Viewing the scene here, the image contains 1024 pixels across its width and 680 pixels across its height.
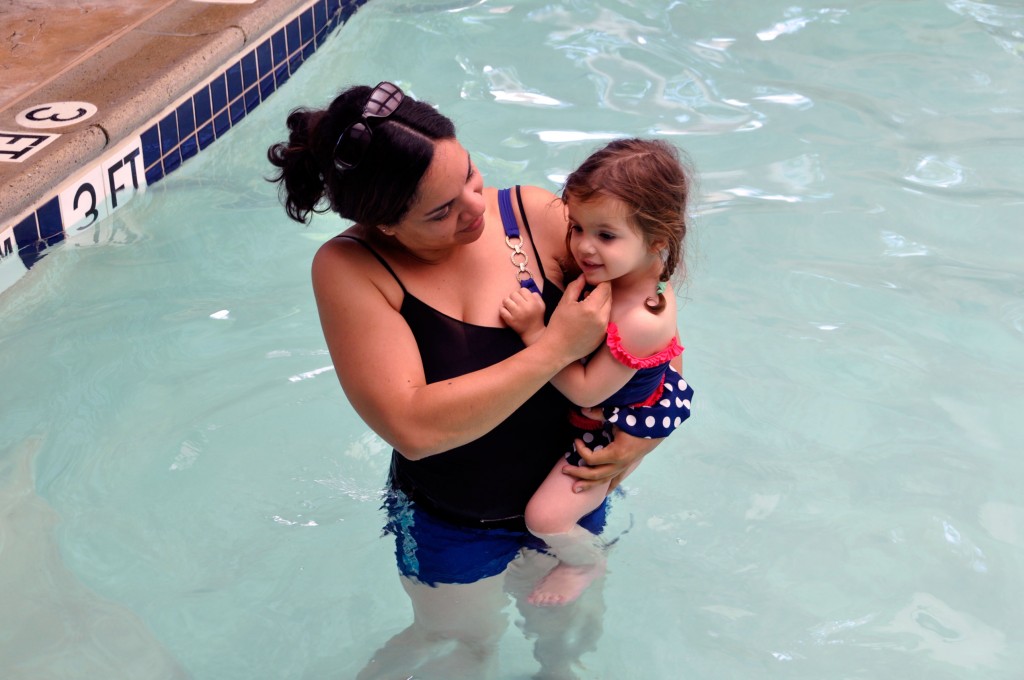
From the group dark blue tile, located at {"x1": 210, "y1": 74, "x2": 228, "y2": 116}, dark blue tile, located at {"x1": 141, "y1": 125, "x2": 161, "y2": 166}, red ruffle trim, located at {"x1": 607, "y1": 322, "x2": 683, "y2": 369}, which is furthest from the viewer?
dark blue tile, located at {"x1": 210, "y1": 74, "x2": 228, "y2": 116}

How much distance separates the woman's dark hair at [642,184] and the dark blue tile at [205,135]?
10.7ft

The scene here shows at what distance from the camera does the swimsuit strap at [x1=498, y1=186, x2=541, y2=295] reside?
2.21 metres

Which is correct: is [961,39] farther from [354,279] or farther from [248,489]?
[354,279]

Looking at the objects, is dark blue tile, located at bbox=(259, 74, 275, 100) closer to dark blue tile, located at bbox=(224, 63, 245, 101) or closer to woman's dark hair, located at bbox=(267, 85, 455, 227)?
dark blue tile, located at bbox=(224, 63, 245, 101)

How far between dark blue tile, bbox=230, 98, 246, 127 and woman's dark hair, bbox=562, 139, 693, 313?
11.2 feet

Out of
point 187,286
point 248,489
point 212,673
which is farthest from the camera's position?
point 187,286

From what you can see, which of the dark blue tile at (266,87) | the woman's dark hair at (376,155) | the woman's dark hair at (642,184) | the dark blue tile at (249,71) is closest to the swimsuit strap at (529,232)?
the woman's dark hair at (642,184)

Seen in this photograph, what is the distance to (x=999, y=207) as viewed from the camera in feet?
16.4

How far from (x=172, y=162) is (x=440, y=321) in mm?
3118

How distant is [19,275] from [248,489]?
4.18ft

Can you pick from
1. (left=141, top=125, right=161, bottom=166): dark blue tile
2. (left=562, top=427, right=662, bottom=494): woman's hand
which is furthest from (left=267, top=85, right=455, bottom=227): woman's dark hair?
(left=141, top=125, right=161, bottom=166): dark blue tile

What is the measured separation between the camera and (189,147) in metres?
4.95

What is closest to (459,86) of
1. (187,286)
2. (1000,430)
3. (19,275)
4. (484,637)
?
(187,286)

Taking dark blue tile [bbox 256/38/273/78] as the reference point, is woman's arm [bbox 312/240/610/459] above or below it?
above
